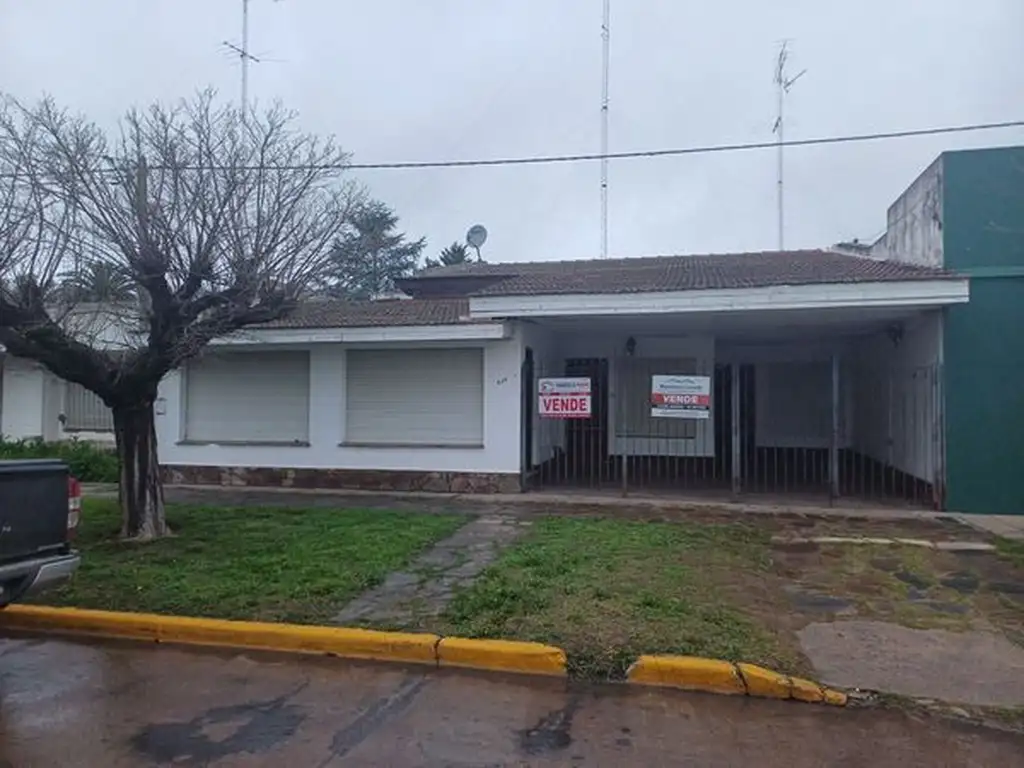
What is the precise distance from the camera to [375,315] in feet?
52.7

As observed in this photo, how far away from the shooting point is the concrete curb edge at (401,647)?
560 cm

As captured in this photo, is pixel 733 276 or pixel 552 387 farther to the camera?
pixel 733 276

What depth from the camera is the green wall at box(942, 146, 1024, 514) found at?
12758 mm

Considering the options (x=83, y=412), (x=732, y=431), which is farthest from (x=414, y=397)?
(x=83, y=412)

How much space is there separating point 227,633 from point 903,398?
1336 cm

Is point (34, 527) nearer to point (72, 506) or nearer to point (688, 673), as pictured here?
point (72, 506)

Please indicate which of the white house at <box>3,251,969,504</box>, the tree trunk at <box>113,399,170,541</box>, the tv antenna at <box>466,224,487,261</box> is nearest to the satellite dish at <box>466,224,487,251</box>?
the tv antenna at <box>466,224,487,261</box>

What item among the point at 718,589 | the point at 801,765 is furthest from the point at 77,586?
the point at 801,765

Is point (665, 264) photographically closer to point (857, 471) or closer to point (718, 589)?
point (857, 471)

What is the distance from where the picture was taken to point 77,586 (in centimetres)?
802

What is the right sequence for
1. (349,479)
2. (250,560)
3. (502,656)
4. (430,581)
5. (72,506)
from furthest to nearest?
(349,479)
(250,560)
(430,581)
(72,506)
(502,656)

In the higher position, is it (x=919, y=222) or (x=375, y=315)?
(x=919, y=222)

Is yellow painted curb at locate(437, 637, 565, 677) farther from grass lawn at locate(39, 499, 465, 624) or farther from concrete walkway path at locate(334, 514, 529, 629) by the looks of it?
grass lawn at locate(39, 499, 465, 624)

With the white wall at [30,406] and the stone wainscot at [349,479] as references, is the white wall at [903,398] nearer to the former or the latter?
the stone wainscot at [349,479]
